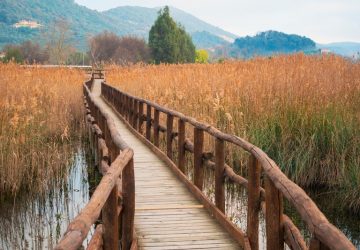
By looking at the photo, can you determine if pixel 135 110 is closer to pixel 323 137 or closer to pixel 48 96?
pixel 48 96

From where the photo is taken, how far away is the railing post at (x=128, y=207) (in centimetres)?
437

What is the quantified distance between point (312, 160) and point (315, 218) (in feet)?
19.3

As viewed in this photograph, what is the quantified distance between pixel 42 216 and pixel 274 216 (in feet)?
15.3

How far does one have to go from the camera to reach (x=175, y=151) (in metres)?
10.4

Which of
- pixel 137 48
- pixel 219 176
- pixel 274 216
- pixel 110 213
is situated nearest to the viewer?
pixel 110 213

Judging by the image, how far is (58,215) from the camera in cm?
738

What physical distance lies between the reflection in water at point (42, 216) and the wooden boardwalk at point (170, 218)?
1.25 m

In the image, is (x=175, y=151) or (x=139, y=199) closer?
(x=139, y=199)

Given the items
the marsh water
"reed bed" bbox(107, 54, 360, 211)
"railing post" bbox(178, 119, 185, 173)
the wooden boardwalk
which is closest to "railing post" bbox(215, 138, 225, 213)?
the wooden boardwalk

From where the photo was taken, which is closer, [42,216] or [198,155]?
[198,155]

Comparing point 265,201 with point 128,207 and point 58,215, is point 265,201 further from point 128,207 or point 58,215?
point 58,215

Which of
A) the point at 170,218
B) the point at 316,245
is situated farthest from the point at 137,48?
the point at 316,245

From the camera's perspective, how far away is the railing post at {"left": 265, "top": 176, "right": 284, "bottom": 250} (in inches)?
145

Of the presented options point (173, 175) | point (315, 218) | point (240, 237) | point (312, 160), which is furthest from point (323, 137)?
point (315, 218)
